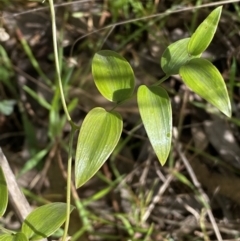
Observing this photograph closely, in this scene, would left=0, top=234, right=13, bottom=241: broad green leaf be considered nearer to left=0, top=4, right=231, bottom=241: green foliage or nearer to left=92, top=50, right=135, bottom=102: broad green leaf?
left=0, top=4, right=231, bottom=241: green foliage

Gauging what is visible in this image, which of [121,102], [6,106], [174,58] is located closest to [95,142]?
[121,102]

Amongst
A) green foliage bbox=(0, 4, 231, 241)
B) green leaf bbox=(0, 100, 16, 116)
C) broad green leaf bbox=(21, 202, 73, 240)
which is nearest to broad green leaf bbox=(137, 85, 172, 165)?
green foliage bbox=(0, 4, 231, 241)

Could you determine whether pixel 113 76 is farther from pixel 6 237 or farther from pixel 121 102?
pixel 6 237

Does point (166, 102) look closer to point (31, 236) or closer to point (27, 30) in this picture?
point (31, 236)

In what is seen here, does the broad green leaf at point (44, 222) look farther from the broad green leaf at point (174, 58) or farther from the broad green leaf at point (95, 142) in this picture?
the broad green leaf at point (174, 58)

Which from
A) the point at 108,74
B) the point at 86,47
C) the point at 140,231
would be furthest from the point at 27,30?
the point at 108,74
